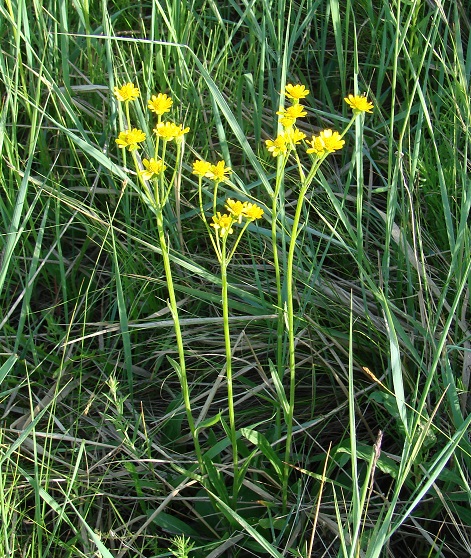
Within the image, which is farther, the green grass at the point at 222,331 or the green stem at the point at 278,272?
the green grass at the point at 222,331

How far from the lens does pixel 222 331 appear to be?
4.49 feet

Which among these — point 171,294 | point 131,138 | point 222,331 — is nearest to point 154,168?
point 131,138

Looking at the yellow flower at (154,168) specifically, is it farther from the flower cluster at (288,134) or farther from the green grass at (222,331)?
the green grass at (222,331)

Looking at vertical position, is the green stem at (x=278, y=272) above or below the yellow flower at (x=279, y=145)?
below

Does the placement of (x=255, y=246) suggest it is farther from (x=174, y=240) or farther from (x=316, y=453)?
(x=316, y=453)

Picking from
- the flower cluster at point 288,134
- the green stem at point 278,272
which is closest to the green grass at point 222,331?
the green stem at point 278,272

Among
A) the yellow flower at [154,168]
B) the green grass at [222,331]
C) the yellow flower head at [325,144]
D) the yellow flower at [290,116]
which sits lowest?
the green grass at [222,331]

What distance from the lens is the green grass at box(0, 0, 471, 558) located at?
1.08 metres

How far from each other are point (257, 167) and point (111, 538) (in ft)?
2.01

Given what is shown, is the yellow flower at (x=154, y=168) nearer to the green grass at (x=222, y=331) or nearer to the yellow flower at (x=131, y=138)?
the yellow flower at (x=131, y=138)

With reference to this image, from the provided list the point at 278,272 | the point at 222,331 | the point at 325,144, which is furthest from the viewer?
the point at 222,331

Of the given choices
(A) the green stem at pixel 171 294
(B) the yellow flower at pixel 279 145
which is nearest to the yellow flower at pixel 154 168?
(A) the green stem at pixel 171 294

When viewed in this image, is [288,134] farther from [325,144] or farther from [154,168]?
[154,168]

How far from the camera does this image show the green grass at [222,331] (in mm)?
1075
